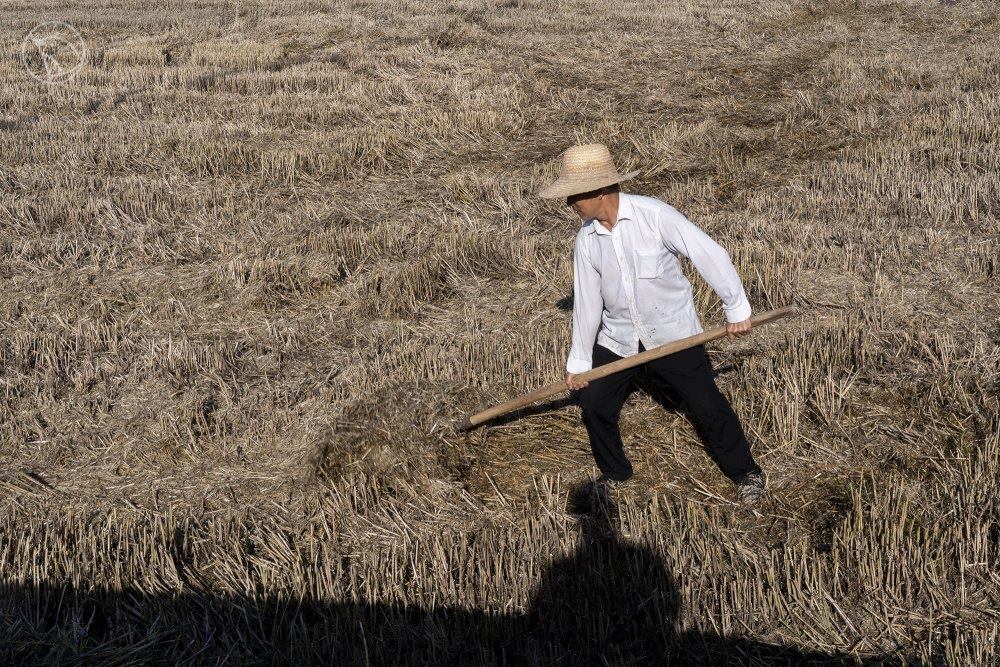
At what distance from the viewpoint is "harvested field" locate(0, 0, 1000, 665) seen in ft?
10.8

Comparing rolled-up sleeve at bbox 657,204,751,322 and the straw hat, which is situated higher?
the straw hat

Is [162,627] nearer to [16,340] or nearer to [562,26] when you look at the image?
[16,340]

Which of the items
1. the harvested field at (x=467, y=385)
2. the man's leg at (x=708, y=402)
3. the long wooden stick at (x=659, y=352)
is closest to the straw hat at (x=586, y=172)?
the long wooden stick at (x=659, y=352)

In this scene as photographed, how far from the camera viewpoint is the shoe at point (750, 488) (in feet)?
12.8

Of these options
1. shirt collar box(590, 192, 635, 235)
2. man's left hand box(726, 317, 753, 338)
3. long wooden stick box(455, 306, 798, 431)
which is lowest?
long wooden stick box(455, 306, 798, 431)

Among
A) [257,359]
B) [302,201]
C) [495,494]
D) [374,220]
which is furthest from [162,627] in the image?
[302,201]

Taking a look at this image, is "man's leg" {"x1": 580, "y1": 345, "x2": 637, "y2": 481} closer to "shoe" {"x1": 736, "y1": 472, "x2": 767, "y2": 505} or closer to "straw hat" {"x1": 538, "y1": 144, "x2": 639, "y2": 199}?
"shoe" {"x1": 736, "y1": 472, "x2": 767, "y2": 505}

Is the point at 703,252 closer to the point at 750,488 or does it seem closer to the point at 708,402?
the point at 708,402

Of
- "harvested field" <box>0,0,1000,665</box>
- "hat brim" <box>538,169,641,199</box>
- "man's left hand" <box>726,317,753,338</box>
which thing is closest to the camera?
"harvested field" <box>0,0,1000,665</box>

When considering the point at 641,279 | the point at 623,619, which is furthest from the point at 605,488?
the point at 641,279

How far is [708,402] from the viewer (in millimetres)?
3812

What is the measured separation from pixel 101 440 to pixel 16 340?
147 cm

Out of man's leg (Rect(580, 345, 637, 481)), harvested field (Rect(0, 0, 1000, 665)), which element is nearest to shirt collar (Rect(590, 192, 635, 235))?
man's leg (Rect(580, 345, 637, 481))

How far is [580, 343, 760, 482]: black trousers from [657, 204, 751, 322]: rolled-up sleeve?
33cm
